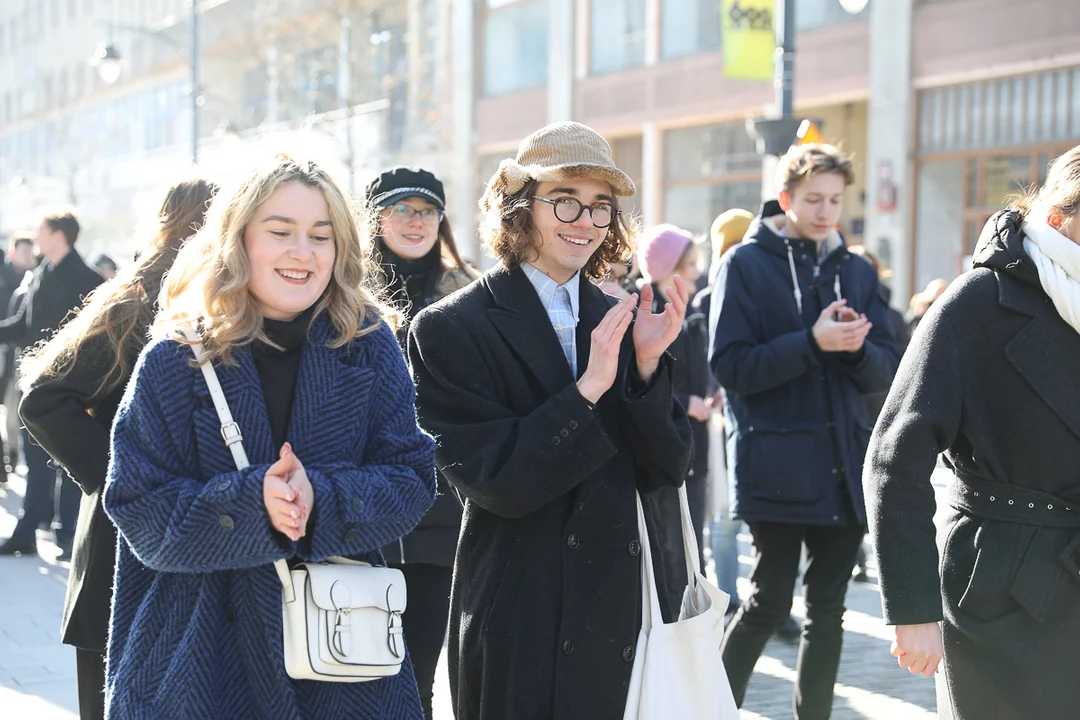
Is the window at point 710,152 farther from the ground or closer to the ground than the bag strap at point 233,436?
farther from the ground

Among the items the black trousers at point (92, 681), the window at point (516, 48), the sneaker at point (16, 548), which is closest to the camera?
the black trousers at point (92, 681)

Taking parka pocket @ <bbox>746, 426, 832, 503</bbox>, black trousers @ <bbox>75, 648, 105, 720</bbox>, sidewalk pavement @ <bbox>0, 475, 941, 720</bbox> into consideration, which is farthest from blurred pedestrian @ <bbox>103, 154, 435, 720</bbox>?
sidewalk pavement @ <bbox>0, 475, 941, 720</bbox>

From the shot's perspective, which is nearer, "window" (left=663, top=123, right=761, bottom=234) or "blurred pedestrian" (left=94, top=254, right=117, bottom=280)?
"blurred pedestrian" (left=94, top=254, right=117, bottom=280)

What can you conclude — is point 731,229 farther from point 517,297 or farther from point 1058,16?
point 1058,16

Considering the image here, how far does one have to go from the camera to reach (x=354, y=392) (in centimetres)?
301

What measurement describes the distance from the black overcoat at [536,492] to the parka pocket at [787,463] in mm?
1580

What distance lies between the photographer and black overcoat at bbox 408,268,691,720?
3.25 metres

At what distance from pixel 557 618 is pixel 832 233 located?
2.54 metres

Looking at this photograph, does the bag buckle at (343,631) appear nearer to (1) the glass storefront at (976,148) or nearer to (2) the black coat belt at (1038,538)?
(2) the black coat belt at (1038,538)

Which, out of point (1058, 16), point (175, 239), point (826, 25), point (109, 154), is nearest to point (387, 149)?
point (826, 25)

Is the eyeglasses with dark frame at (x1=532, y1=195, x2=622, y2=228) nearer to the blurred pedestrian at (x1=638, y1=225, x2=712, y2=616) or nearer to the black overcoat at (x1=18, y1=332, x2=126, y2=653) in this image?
the black overcoat at (x1=18, y1=332, x2=126, y2=653)

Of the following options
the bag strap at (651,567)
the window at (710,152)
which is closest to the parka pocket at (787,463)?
the bag strap at (651,567)

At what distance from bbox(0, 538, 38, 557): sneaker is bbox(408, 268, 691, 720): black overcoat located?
697 cm

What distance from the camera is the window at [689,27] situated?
2091cm
